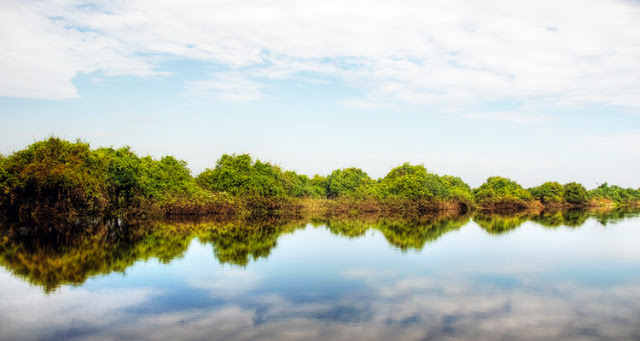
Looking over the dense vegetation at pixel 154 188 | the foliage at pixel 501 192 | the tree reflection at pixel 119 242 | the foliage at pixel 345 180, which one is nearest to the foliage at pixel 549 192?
the foliage at pixel 501 192

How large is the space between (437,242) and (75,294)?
564 inches

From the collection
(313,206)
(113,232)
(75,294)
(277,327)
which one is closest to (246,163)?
(313,206)

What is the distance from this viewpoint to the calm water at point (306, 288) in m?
7.73

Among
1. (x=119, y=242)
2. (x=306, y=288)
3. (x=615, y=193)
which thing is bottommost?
(x=306, y=288)

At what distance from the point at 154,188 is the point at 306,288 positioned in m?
23.9

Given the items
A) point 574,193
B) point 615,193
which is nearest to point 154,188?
point 574,193

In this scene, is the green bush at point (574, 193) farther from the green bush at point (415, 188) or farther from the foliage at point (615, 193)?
the green bush at point (415, 188)

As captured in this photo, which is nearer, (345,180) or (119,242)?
(119,242)

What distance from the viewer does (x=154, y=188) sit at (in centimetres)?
3178

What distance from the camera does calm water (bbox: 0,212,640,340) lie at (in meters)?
7.73

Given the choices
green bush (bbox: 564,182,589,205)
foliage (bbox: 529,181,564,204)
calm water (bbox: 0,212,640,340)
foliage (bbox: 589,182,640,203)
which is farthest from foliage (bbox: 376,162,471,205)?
foliage (bbox: 589,182,640,203)

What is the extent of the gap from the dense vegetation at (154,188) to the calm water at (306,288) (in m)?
8.14

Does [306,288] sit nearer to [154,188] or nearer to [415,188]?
[154,188]

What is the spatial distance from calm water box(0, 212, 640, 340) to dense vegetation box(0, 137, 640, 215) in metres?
8.14
